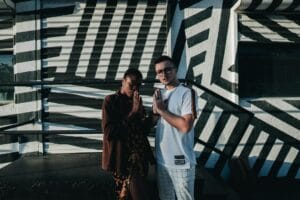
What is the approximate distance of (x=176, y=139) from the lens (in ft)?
9.65

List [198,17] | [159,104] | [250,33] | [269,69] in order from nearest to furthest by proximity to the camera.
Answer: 1. [159,104]
2. [198,17]
3. [250,33]
4. [269,69]

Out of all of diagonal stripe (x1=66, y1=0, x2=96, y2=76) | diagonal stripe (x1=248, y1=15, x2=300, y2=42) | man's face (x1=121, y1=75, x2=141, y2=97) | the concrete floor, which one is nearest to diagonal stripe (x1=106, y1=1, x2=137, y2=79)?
diagonal stripe (x1=66, y1=0, x2=96, y2=76)

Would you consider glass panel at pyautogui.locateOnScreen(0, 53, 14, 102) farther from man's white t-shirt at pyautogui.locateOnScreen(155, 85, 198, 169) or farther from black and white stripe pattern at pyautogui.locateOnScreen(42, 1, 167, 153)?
man's white t-shirt at pyautogui.locateOnScreen(155, 85, 198, 169)

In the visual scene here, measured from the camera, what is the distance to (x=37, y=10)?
5832 mm

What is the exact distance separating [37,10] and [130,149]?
12.2 feet

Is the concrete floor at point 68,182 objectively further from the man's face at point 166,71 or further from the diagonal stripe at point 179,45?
the diagonal stripe at point 179,45

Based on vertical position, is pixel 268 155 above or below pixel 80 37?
below

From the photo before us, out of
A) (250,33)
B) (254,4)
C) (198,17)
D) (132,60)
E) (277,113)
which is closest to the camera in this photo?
(254,4)

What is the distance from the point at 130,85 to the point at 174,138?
1.96 ft

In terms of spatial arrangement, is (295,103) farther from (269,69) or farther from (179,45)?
(179,45)

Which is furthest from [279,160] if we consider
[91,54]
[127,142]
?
[127,142]

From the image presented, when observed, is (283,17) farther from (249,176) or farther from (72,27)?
(72,27)

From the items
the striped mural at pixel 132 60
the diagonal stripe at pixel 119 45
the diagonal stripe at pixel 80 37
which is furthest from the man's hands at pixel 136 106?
the diagonal stripe at pixel 80 37

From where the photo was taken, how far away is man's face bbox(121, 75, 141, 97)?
10.2 ft
